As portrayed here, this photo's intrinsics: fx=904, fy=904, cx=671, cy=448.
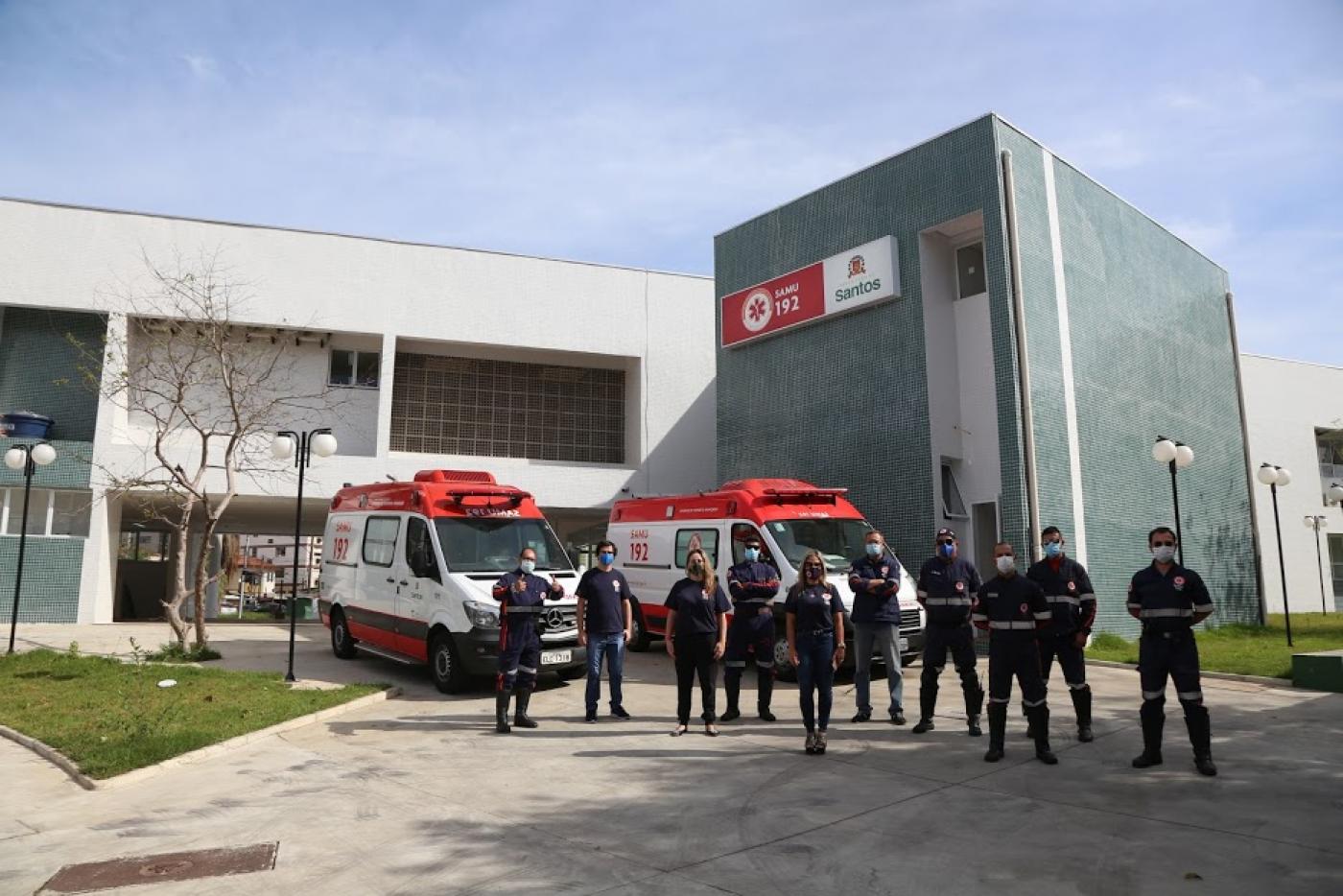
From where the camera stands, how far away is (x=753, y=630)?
30.7ft

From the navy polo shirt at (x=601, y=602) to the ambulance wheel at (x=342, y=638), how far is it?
6.01 meters

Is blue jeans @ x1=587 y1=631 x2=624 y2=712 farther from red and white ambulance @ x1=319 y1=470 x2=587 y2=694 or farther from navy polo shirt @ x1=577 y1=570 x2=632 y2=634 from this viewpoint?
red and white ambulance @ x1=319 y1=470 x2=587 y2=694

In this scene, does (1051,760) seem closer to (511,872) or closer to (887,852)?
(887,852)

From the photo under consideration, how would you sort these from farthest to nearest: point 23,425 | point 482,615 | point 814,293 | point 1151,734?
1. point 23,425
2. point 814,293
3. point 482,615
4. point 1151,734

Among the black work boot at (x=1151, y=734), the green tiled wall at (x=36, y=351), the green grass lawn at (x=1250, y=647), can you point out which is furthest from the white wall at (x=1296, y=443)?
the green tiled wall at (x=36, y=351)

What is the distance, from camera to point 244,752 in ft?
26.7

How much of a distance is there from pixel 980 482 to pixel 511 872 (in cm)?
1302

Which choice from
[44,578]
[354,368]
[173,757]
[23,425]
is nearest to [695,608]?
[173,757]

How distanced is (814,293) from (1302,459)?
20.6 meters

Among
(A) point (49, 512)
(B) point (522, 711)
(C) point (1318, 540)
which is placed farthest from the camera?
(C) point (1318, 540)

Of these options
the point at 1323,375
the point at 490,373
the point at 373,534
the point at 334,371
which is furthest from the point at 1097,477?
the point at 1323,375

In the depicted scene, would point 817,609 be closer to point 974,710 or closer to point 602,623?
point 974,710

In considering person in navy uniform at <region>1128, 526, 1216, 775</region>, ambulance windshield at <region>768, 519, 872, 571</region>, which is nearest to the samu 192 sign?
ambulance windshield at <region>768, 519, 872, 571</region>

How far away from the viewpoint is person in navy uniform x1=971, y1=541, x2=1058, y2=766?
7.29 meters
